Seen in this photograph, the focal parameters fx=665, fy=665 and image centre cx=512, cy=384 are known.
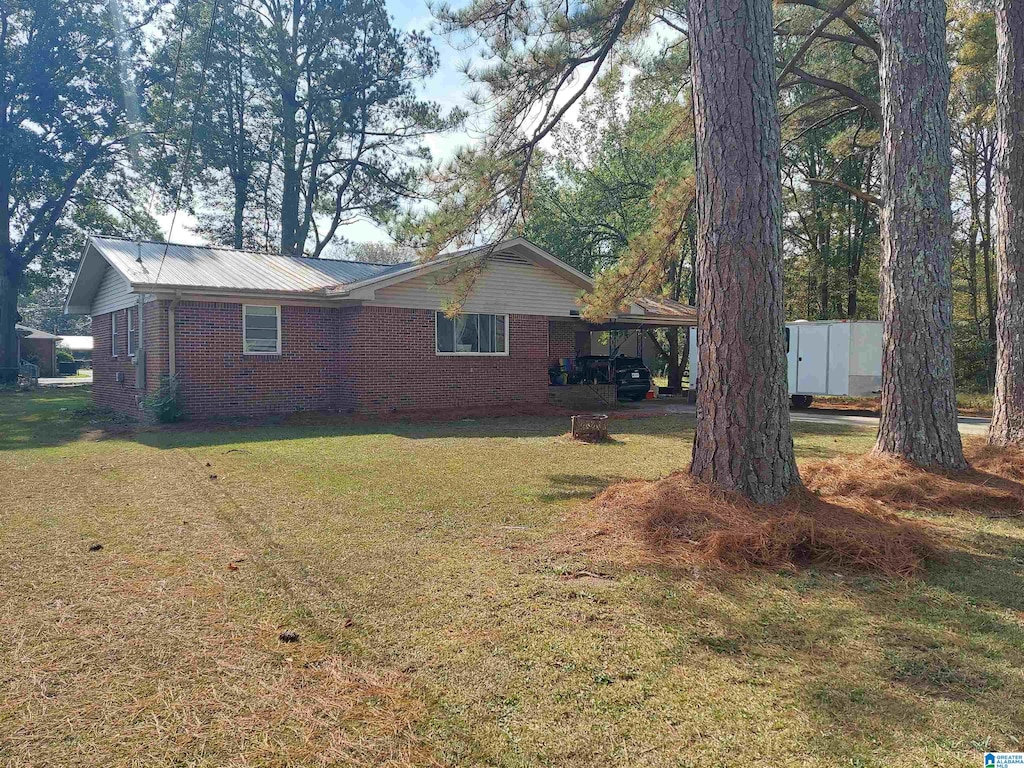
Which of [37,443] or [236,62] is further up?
[236,62]

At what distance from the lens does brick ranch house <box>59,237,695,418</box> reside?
13477 millimetres

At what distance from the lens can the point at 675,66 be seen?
37.2 ft

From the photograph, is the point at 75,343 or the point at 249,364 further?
the point at 75,343

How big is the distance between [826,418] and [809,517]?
12.0 m

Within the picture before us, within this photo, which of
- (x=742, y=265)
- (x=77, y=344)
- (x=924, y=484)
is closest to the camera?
(x=742, y=265)

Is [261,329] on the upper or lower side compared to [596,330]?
lower

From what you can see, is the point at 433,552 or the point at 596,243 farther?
the point at 596,243

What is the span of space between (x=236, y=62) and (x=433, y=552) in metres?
29.5

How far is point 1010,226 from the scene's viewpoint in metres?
8.37

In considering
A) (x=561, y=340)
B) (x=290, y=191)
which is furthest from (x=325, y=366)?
(x=290, y=191)

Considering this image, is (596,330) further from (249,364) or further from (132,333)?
(132,333)

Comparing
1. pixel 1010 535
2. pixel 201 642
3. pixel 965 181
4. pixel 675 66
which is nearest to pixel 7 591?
pixel 201 642

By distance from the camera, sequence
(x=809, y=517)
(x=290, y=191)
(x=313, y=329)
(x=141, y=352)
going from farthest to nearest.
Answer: (x=290, y=191) → (x=313, y=329) → (x=141, y=352) → (x=809, y=517)

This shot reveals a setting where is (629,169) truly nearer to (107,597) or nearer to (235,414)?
(235,414)
